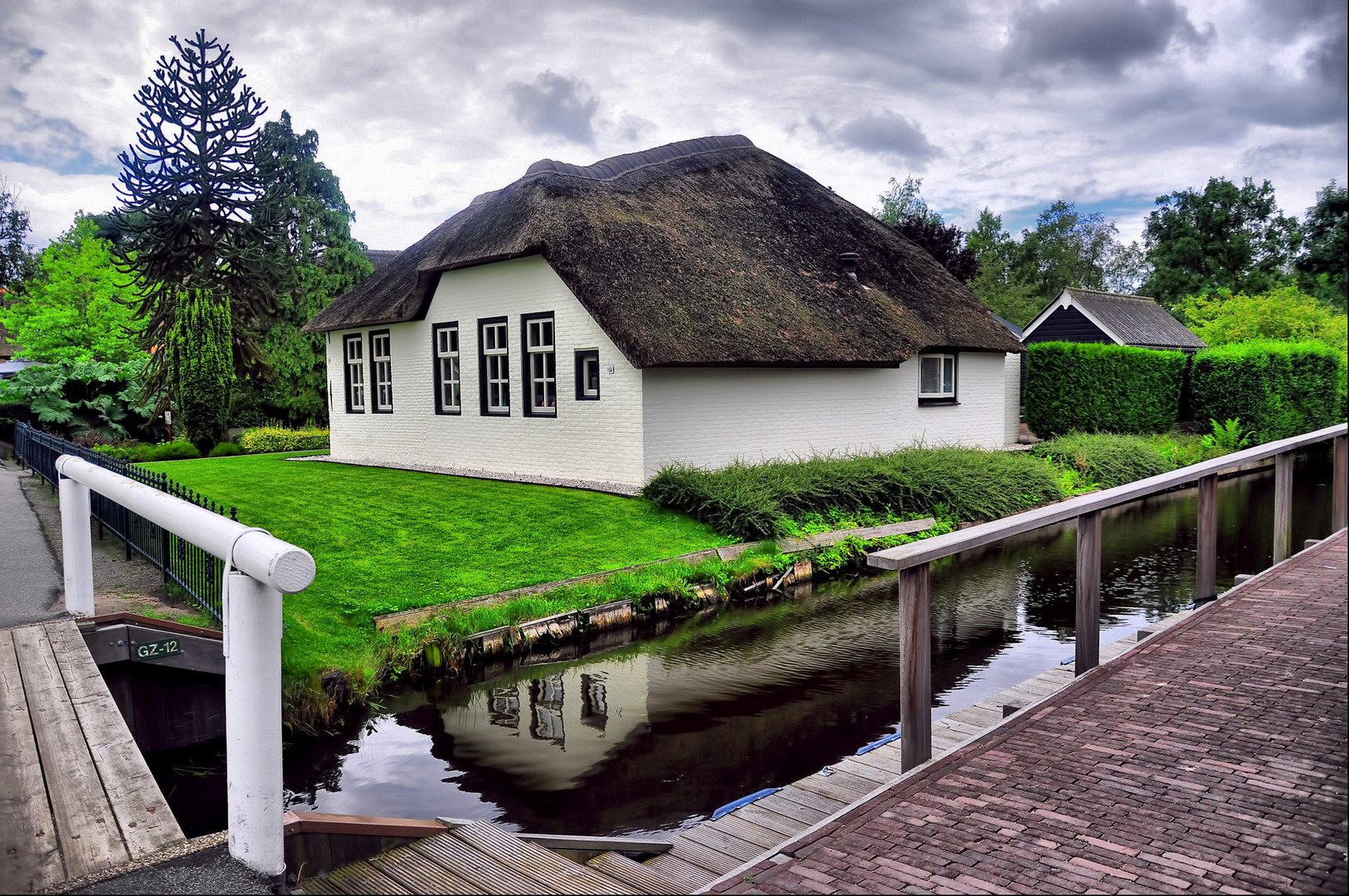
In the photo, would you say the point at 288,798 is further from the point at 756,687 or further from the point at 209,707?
the point at 756,687

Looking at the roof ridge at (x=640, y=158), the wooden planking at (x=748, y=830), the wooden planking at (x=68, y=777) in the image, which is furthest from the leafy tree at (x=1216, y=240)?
the wooden planking at (x=68, y=777)

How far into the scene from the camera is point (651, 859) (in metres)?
4.05

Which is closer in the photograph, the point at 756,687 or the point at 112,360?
the point at 756,687

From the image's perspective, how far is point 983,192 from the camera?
5622 cm

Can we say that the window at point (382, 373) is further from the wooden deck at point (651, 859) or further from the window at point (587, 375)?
the wooden deck at point (651, 859)

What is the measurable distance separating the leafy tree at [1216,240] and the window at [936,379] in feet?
113

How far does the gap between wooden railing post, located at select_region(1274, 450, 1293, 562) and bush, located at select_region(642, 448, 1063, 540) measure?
5.98 meters

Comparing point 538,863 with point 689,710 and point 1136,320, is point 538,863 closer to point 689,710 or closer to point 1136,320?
point 689,710

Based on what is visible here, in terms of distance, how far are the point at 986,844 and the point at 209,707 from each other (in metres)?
5.48

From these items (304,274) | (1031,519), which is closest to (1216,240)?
(304,274)

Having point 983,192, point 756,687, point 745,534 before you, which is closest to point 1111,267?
point 983,192

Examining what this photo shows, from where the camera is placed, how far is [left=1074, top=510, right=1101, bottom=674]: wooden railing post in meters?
5.20

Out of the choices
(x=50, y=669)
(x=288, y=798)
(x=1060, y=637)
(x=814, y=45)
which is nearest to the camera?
(x=50, y=669)

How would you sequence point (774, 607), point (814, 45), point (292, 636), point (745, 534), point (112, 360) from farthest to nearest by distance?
1. point (112, 360)
2. point (814, 45)
3. point (745, 534)
4. point (774, 607)
5. point (292, 636)
